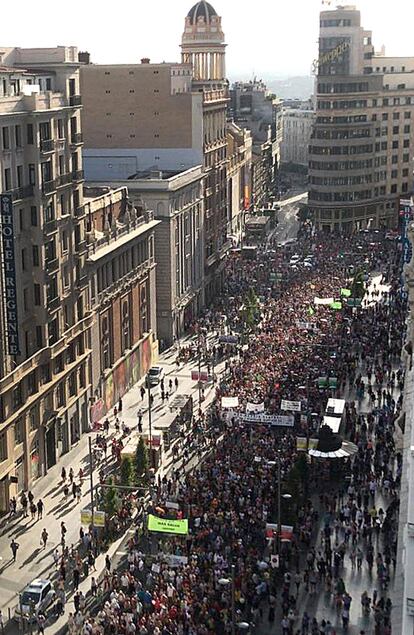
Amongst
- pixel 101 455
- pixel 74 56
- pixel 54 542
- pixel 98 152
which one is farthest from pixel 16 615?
pixel 98 152

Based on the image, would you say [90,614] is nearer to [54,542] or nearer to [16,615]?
[16,615]

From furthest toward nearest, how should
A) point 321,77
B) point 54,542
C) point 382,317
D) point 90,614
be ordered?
point 321,77
point 382,317
point 54,542
point 90,614

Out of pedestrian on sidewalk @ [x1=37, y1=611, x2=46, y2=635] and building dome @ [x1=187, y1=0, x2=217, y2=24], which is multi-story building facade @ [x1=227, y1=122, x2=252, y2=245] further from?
pedestrian on sidewalk @ [x1=37, y1=611, x2=46, y2=635]

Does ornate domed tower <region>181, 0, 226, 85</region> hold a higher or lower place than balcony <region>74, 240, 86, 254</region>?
higher

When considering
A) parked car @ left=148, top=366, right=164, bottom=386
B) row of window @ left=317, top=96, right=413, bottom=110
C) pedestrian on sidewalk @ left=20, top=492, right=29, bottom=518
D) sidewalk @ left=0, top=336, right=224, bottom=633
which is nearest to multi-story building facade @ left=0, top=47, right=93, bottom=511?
pedestrian on sidewalk @ left=20, top=492, right=29, bottom=518

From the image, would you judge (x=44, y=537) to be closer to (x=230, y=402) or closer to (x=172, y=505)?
(x=172, y=505)
